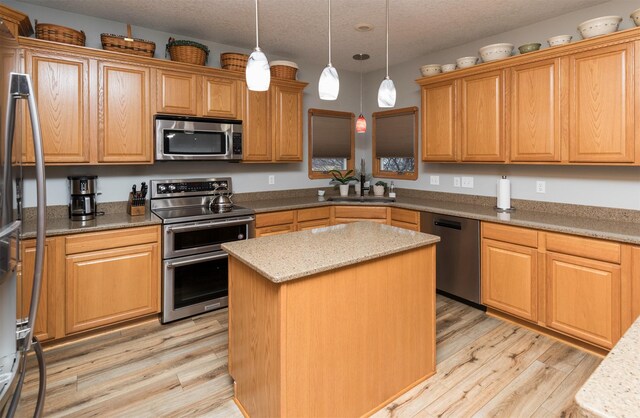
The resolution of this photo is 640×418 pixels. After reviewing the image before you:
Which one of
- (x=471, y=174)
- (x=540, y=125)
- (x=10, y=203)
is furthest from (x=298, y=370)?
(x=471, y=174)

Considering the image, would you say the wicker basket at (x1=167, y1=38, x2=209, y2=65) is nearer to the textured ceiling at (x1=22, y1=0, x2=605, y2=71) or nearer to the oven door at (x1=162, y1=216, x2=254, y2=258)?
the textured ceiling at (x1=22, y1=0, x2=605, y2=71)

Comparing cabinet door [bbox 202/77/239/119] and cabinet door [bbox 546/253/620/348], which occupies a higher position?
cabinet door [bbox 202/77/239/119]

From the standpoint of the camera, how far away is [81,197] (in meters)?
3.04

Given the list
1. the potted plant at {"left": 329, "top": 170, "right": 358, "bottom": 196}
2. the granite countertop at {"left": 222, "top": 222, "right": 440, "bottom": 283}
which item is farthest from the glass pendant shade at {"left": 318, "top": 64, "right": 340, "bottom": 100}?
the potted plant at {"left": 329, "top": 170, "right": 358, "bottom": 196}

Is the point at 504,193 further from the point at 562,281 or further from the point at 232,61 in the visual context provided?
the point at 232,61

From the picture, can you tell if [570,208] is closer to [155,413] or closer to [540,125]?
[540,125]

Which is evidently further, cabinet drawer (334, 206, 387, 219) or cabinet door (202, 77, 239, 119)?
cabinet drawer (334, 206, 387, 219)

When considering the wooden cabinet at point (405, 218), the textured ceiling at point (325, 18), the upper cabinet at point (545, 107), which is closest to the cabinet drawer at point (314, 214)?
the wooden cabinet at point (405, 218)

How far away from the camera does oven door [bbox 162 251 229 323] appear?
121 inches

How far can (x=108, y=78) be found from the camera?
2.99 meters

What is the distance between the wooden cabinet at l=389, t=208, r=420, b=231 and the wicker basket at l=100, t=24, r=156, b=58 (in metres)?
2.83

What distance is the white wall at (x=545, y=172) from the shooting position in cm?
281

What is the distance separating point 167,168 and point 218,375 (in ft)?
7.00

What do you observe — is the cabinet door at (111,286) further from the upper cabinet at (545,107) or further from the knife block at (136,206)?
the upper cabinet at (545,107)
